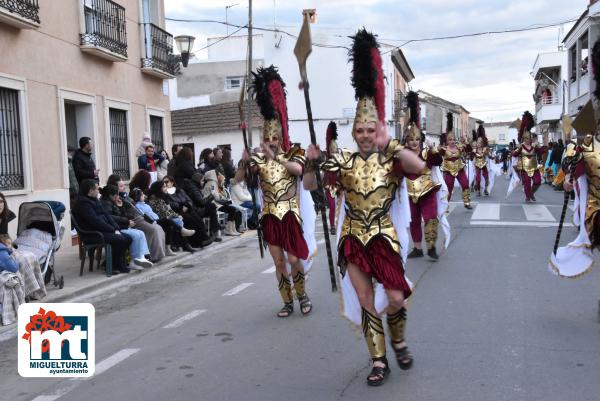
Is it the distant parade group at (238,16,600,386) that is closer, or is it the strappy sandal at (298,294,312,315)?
the distant parade group at (238,16,600,386)

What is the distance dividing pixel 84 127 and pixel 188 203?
3.97 meters

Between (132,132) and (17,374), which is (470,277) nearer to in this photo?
(17,374)

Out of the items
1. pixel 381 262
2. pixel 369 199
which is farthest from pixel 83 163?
pixel 381 262

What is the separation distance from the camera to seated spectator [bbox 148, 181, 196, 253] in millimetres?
10891

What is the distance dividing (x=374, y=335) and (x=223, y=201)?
31.8ft

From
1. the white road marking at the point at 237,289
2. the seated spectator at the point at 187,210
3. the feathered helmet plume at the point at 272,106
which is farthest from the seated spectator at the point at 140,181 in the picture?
the feathered helmet plume at the point at 272,106

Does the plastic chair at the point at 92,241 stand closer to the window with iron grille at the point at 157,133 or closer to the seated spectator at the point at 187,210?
the seated spectator at the point at 187,210

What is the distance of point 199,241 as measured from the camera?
469 inches

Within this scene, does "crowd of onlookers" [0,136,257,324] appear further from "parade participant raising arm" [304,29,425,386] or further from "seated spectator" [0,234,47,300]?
"parade participant raising arm" [304,29,425,386]

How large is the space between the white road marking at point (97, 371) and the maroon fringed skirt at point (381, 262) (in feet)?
7.27

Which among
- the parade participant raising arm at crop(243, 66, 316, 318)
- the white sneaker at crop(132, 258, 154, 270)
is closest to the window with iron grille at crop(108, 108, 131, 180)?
the white sneaker at crop(132, 258, 154, 270)

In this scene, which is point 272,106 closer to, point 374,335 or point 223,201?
point 374,335

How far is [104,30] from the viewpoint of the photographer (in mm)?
14430

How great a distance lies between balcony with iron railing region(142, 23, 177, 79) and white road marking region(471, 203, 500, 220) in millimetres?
8930
